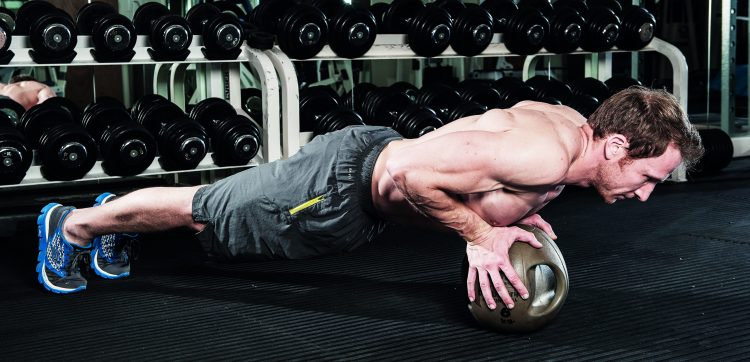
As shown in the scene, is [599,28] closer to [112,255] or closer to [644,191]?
[644,191]

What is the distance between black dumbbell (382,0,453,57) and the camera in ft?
12.9

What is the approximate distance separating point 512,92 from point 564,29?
0.43 meters

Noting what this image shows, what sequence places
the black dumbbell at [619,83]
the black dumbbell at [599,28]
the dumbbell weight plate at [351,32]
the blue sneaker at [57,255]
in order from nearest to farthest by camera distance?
the blue sneaker at [57,255], the dumbbell weight plate at [351,32], the black dumbbell at [599,28], the black dumbbell at [619,83]

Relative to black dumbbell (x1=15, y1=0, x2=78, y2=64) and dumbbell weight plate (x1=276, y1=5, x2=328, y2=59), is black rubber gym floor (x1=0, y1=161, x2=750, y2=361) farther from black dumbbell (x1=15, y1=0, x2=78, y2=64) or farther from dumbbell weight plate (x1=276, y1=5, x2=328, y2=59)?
dumbbell weight plate (x1=276, y1=5, x2=328, y2=59)

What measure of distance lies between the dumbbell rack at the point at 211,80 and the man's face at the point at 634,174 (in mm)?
1920

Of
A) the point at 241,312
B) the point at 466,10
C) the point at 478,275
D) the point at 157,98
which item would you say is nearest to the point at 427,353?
the point at 478,275

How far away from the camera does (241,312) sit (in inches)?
91.9

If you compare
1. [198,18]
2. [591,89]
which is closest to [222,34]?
[198,18]

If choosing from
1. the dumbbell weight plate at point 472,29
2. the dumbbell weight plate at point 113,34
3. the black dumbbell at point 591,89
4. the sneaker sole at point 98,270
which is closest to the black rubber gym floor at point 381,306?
the sneaker sole at point 98,270

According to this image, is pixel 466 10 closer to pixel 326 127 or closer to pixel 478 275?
pixel 326 127

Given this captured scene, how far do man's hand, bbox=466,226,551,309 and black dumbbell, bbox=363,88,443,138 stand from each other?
1.89 m

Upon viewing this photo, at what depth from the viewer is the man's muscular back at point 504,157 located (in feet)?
6.03

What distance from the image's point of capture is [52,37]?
3168mm

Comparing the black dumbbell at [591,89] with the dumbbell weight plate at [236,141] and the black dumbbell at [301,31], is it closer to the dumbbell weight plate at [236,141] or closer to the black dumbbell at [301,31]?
the black dumbbell at [301,31]
